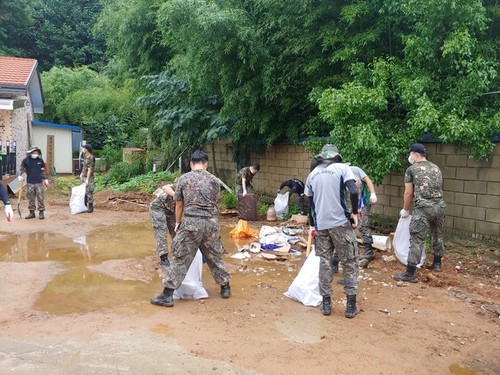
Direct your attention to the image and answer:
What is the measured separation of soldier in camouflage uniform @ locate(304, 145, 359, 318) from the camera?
493cm

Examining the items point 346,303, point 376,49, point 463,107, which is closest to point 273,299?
point 346,303

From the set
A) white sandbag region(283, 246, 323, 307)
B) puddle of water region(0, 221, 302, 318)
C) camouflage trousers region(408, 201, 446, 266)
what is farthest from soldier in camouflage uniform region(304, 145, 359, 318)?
camouflage trousers region(408, 201, 446, 266)

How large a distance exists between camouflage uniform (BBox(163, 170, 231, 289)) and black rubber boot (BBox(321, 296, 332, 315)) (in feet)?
3.95

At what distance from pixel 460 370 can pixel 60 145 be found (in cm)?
2254

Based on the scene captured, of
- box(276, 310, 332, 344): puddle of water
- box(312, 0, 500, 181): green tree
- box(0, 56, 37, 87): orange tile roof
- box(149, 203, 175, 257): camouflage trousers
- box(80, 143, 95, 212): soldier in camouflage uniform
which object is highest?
box(0, 56, 37, 87): orange tile roof

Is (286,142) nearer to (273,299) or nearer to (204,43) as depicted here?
(204,43)

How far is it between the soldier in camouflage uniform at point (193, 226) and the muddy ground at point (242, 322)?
1.10 feet

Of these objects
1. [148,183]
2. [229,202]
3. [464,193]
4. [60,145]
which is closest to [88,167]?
[229,202]

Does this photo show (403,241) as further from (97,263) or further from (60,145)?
(60,145)

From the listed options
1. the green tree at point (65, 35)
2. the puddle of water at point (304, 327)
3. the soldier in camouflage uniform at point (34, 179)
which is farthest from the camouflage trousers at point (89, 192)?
the green tree at point (65, 35)

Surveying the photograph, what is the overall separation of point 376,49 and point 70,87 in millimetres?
21983

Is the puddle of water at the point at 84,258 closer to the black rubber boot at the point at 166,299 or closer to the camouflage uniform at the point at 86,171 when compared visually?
the black rubber boot at the point at 166,299

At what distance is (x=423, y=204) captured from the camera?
6113 millimetres

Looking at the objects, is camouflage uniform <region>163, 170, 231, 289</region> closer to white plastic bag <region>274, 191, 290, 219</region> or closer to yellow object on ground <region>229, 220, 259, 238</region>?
yellow object on ground <region>229, 220, 259, 238</region>
